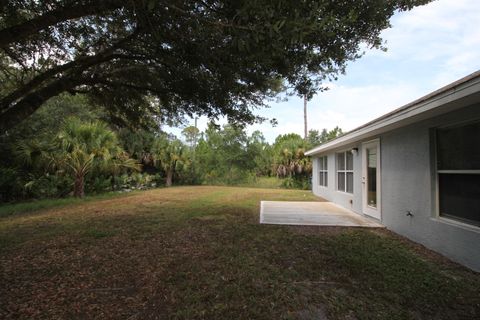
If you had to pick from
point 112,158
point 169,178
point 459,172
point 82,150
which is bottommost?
point 169,178

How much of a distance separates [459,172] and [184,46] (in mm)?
4583

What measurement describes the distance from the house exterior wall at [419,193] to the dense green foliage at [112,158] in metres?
3.85

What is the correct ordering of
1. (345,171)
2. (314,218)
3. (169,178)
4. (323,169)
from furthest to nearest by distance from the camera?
(169,178) → (323,169) → (345,171) → (314,218)

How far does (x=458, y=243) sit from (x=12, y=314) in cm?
564

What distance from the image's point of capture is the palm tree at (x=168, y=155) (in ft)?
59.1

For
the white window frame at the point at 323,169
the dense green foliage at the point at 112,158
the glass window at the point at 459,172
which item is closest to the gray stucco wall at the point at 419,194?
the glass window at the point at 459,172

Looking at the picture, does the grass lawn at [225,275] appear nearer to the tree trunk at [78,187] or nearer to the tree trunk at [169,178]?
the tree trunk at [78,187]

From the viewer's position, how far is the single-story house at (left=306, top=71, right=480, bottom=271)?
12.1 feet

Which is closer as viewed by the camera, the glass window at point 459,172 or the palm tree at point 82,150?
the glass window at point 459,172

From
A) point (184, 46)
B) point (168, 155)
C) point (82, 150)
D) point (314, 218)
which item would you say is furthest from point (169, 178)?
point (184, 46)

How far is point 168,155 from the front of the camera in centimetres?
1838

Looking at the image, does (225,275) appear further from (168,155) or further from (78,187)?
(168,155)

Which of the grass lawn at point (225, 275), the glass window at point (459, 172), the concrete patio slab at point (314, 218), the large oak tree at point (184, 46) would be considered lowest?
the grass lawn at point (225, 275)

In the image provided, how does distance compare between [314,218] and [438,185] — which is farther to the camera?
[314,218]
